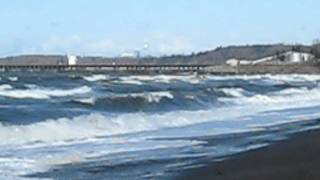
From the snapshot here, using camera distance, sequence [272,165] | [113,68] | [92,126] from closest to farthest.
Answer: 1. [272,165]
2. [92,126]
3. [113,68]

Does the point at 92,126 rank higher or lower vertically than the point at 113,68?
higher

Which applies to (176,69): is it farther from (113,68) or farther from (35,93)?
(35,93)

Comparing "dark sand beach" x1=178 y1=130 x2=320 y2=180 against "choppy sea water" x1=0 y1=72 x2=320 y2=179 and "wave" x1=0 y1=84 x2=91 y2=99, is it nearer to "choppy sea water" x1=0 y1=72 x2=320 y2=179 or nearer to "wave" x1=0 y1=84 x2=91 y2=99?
"choppy sea water" x1=0 y1=72 x2=320 y2=179

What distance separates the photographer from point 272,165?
43.5 feet

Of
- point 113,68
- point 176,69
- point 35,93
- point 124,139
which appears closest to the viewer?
point 124,139

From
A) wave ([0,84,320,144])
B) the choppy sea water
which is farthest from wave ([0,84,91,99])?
wave ([0,84,320,144])

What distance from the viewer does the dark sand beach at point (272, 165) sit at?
11.8 m

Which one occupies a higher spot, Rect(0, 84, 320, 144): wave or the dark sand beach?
the dark sand beach

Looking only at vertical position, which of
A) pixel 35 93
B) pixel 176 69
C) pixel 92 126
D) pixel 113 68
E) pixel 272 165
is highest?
pixel 272 165

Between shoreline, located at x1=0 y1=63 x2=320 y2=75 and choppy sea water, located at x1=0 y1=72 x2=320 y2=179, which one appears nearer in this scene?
choppy sea water, located at x1=0 y1=72 x2=320 y2=179

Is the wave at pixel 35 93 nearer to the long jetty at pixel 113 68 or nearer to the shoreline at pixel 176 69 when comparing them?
the shoreline at pixel 176 69

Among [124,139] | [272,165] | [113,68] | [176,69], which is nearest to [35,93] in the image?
[124,139]

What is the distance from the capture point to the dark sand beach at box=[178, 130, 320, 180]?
11.8 m

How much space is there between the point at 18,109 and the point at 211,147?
15.8 m
